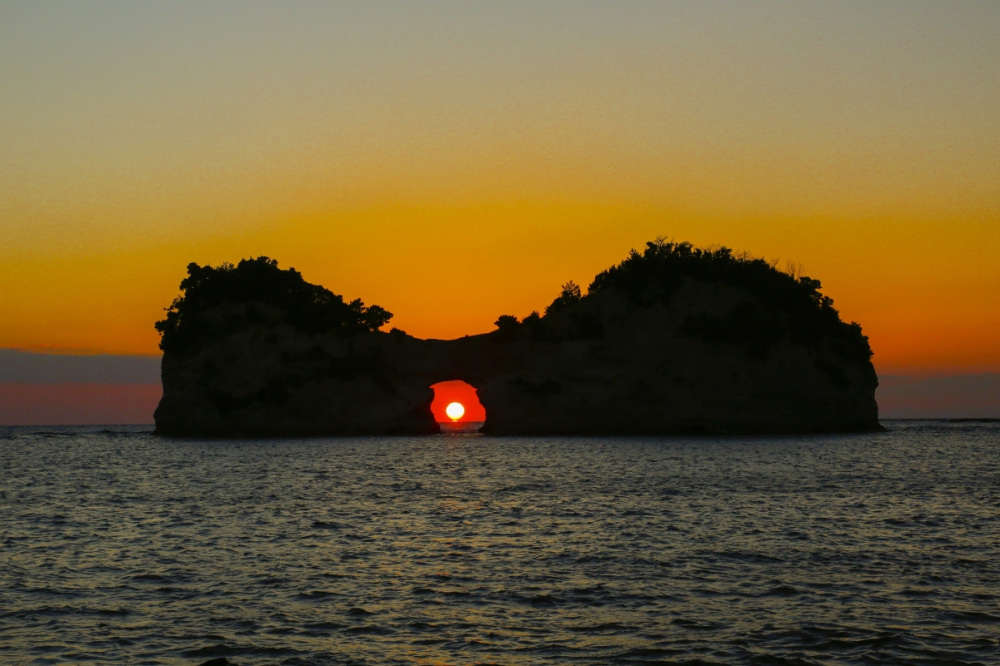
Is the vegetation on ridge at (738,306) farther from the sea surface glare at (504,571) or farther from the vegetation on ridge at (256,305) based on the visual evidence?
the sea surface glare at (504,571)

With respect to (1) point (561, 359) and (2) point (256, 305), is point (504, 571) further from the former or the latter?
(2) point (256, 305)

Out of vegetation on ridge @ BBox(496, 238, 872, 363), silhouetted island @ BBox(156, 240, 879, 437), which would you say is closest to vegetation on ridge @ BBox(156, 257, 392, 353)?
silhouetted island @ BBox(156, 240, 879, 437)

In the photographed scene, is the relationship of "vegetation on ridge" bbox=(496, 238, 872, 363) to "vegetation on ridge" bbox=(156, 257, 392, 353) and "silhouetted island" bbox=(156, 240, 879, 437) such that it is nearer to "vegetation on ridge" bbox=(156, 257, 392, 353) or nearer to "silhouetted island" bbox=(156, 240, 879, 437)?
"silhouetted island" bbox=(156, 240, 879, 437)

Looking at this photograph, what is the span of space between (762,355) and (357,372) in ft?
144

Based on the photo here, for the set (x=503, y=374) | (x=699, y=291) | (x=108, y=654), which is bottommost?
(x=108, y=654)

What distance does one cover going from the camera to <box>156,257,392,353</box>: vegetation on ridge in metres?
108

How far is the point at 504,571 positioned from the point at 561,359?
77.7 m

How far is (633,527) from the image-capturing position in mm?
29516

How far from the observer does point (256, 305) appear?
10800 cm

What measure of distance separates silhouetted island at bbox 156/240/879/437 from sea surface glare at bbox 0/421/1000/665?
171ft

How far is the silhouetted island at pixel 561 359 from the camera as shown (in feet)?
324

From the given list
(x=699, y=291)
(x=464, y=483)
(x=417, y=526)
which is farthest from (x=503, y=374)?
(x=417, y=526)

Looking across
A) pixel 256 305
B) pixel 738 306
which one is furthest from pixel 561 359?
pixel 256 305

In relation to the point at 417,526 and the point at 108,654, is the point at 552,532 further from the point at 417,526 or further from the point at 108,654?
the point at 108,654
